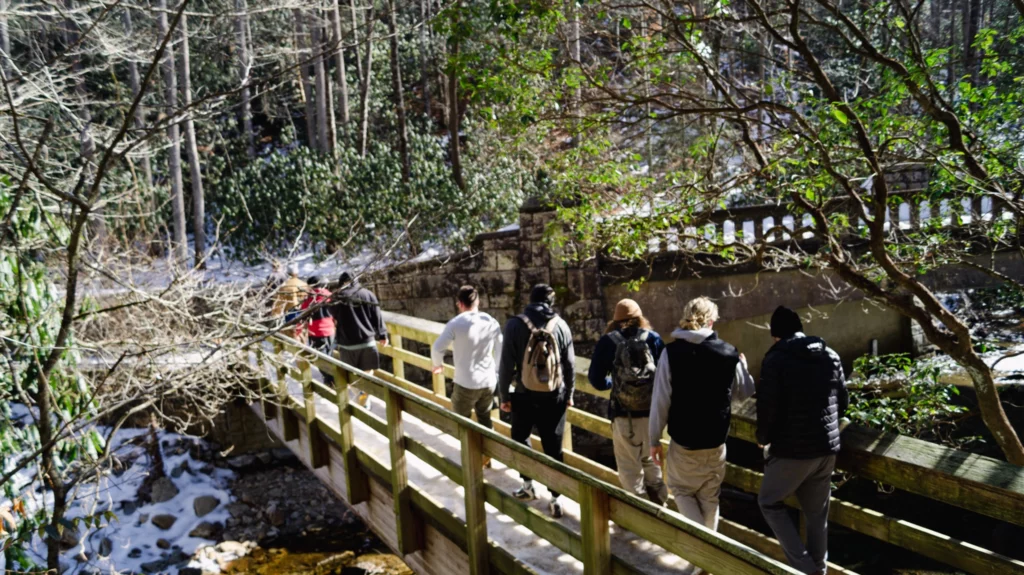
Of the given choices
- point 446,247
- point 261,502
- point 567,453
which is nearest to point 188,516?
point 261,502

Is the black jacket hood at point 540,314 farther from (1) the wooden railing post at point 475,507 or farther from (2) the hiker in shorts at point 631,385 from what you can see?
(1) the wooden railing post at point 475,507

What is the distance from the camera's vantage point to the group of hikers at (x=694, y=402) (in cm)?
367

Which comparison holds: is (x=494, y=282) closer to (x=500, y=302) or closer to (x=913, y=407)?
(x=500, y=302)

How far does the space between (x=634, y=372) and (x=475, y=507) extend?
1.18m

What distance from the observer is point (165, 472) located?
11.3 metres

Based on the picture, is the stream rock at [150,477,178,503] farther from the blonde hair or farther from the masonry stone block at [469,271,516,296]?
the blonde hair

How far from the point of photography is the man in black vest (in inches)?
153

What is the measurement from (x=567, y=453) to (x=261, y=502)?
23.5ft

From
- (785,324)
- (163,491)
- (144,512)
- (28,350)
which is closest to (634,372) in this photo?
(785,324)

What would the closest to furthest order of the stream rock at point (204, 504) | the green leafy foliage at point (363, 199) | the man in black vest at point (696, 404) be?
the man in black vest at point (696, 404), the stream rock at point (204, 504), the green leafy foliage at point (363, 199)

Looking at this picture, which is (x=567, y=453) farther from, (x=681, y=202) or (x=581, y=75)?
(x=581, y=75)

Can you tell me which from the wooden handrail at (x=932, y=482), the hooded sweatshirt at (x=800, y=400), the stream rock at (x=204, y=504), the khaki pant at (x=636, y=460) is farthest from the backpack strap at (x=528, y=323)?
the stream rock at (x=204, y=504)

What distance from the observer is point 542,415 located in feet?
16.2

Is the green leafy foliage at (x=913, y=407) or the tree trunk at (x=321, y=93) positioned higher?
the tree trunk at (x=321, y=93)
